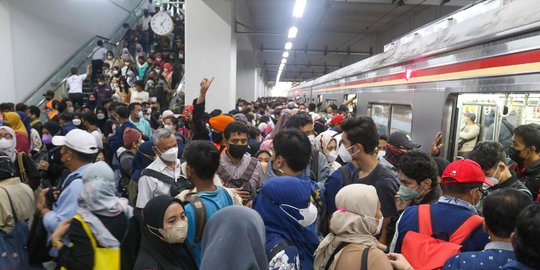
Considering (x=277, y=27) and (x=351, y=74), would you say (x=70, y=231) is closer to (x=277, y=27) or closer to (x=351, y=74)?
(x=351, y=74)

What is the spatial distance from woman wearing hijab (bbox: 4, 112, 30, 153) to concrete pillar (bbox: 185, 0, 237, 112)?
11.5ft

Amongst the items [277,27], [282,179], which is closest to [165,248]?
[282,179]

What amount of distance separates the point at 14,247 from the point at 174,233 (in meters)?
1.60

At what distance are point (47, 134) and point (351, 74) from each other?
6470mm

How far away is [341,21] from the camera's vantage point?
13266 millimetres

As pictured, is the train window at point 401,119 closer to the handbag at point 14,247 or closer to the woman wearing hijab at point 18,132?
A: the handbag at point 14,247

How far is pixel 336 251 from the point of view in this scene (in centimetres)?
159

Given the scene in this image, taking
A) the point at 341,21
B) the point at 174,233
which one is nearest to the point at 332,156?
the point at 174,233

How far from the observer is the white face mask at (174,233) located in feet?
5.32

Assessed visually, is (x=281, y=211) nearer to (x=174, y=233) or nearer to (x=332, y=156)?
(x=174, y=233)

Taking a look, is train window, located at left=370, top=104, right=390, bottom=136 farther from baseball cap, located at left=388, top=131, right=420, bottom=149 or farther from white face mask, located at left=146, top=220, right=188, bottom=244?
white face mask, located at left=146, top=220, right=188, bottom=244

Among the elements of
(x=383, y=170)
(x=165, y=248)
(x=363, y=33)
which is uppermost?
(x=363, y=33)

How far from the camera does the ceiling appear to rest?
10562 millimetres

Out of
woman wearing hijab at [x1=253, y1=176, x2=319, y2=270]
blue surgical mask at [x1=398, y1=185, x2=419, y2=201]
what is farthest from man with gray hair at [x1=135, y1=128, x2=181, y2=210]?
blue surgical mask at [x1=398, y1=185, x2=419, y2=201]
